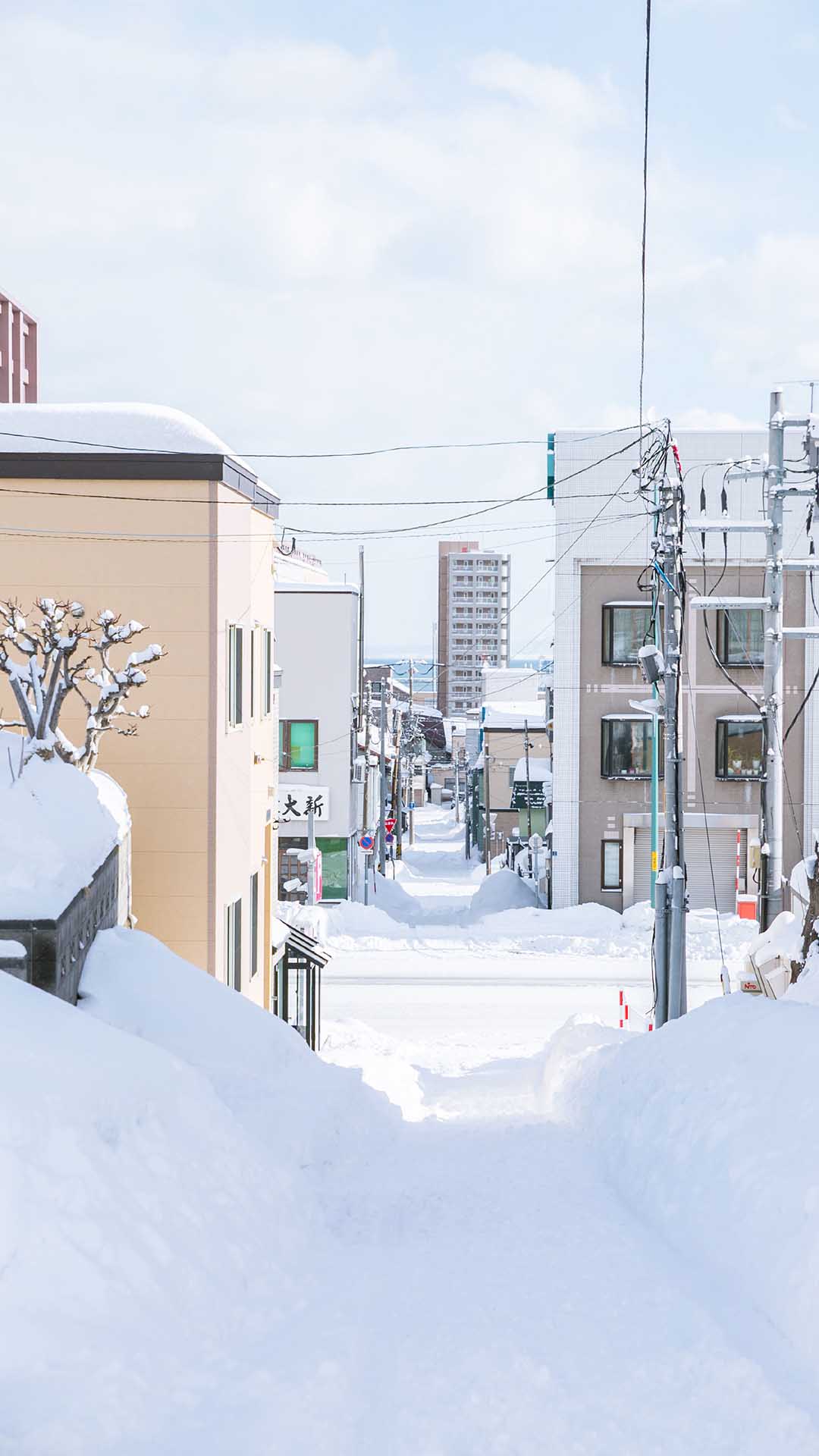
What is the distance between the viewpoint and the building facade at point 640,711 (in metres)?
34.4

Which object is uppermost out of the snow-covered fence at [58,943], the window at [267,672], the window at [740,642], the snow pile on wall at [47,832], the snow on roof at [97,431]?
the snow on roof at [97,431]

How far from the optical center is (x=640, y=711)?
114 feet

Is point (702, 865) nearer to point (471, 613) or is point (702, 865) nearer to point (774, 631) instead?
point (774, 631)

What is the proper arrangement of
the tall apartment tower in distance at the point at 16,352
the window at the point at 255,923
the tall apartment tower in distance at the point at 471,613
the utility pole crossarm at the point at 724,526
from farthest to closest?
the tall apartment tower in distance at the point at 471,613 → the tall apartment tower in distance at the point at 16,352 → the window at the point at 255,923 → the utility pole crossarm at the point at 724,526

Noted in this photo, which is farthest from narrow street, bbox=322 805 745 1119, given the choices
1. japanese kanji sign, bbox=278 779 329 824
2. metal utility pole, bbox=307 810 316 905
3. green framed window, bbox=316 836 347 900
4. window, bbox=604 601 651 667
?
window, bbox=604 601 651 667

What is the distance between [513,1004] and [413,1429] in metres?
20.1

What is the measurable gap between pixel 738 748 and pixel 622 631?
4791 millimetres

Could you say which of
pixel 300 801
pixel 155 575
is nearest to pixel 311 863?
pixel 300 801

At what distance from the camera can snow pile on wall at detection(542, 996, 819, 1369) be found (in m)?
6.68

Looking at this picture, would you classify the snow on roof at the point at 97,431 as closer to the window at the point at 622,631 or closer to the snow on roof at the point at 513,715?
the window at the point at 622,631

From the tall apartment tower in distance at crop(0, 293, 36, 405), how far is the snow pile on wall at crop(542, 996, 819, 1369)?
52052 millimetres

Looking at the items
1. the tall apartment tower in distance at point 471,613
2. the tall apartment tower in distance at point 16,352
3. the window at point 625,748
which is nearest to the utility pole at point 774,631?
the window at point 625,748

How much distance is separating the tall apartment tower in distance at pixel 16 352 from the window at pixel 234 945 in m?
44.7

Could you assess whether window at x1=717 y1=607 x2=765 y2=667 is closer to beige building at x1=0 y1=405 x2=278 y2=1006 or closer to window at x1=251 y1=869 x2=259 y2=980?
window at x1=251 y1=869 x2=259 y2=980
